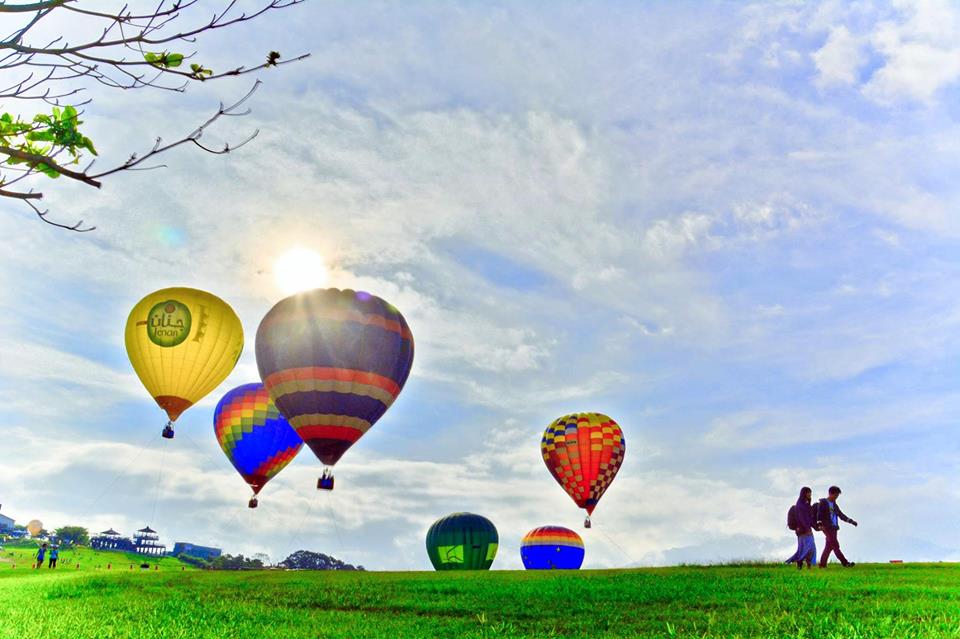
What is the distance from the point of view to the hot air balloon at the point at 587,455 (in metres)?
48.0

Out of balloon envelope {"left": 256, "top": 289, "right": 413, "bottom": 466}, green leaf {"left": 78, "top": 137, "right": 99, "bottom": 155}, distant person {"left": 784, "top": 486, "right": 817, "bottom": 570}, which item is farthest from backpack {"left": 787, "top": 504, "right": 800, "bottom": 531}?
green leaf {"left": 78, "top": 137, "right": 99, "bottom": 155}

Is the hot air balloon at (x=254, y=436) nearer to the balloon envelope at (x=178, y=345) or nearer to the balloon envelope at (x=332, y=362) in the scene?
the balloon envelope at (x=178, y=345)

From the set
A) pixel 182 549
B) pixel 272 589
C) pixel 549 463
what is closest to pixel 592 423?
pixel 549 463

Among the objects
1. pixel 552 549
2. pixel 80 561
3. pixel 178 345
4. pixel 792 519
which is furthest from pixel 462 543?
pixel 80 561

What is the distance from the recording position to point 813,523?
20891 mm

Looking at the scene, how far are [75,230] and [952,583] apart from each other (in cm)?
1917

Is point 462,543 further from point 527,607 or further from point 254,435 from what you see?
point 527,607

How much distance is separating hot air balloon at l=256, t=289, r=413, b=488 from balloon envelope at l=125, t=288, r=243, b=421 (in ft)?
15.4

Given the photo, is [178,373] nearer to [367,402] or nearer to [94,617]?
[367,402]

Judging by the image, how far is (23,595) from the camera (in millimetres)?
18703

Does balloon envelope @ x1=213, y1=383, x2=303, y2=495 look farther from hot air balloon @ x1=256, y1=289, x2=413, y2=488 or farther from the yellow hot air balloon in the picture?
hot air balloon @ x1=256, y1=289, x2=413, y2=488

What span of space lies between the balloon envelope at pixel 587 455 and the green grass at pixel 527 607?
26.8 m

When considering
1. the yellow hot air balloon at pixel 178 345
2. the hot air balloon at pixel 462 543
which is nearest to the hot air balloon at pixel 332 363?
the yellow hot air balloon at pixel 178 345

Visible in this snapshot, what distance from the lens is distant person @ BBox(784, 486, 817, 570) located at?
20875mm
